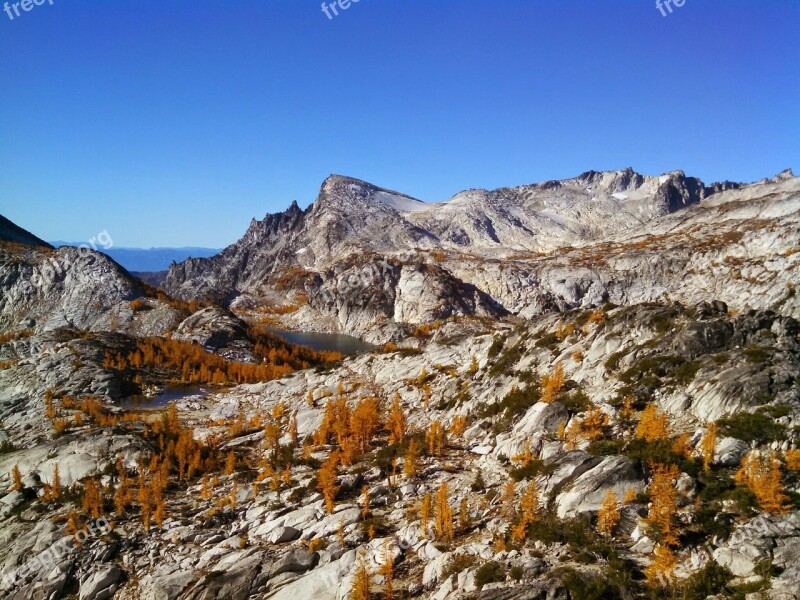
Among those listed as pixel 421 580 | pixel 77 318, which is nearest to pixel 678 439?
pixel 421 580

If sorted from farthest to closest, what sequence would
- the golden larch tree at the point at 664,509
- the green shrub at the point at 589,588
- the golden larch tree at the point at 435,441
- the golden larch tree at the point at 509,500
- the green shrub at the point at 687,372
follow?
the golden larch tree at the point at 435,441, the green shrub at the point at 687,372, the golden larch tree at the point at 509,500, the golden larch tree at the point at 664,509, the green shrub at the point at 589,588

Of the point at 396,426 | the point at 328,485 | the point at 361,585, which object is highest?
the point at 396,426

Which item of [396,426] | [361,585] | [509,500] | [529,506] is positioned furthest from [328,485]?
[529,506]

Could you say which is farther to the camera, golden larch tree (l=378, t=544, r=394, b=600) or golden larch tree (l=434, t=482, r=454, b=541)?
golden larch tree (l=434, t=482, r=454, b=541)

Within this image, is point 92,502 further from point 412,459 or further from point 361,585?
point 361,585

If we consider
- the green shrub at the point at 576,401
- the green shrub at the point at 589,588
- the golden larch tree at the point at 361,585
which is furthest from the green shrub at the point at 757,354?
the golden larch tree at the point at 361,585

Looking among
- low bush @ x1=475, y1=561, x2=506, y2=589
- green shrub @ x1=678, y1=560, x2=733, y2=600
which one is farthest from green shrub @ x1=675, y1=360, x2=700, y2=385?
low bush @ x1=475, y1=561, x2=506, y2=589

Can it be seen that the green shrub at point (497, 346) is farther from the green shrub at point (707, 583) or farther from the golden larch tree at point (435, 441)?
the green shrub at point (707, 583)

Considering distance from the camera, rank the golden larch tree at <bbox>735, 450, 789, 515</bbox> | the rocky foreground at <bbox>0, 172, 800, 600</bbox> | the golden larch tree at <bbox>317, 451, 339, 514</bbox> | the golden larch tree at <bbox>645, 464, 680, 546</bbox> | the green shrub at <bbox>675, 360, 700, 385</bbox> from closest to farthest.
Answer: the golden larch tree at <bbox>735, 450, 789, 515</bbox>
the golden larch tree at <bbox>645, 464, 680, 546</bbox>
the rocky foreground at <bbox>0, 172, 800, 600</bbox>
the green shrub at <bbox>675, 360, 700, 385</bbox>
the golden larch tree at <bbox>317, 451, 339, 514</bbox>

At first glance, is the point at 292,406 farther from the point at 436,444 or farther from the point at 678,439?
the point at 678,439

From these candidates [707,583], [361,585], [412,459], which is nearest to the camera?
[707,583]

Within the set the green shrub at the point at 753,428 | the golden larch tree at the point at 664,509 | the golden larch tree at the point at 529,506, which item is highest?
the green shrub at the point at 753,428

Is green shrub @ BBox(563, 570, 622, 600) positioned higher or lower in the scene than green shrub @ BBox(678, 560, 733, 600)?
lower

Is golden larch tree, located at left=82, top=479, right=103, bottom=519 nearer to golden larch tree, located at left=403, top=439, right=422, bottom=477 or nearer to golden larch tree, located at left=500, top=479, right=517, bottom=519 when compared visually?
golden larch tree, located at left=403, top=439, right=422, bottom=477
